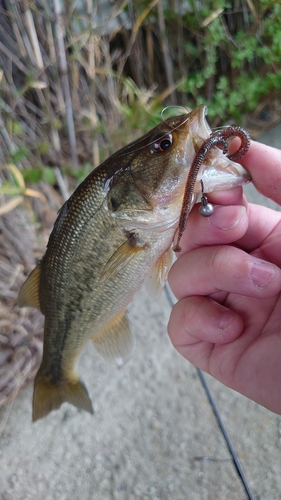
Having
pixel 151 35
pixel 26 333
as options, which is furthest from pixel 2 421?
pixel 151 35

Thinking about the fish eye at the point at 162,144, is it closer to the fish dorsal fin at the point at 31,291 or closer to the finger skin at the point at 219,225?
the finger skin at the point at 219,225

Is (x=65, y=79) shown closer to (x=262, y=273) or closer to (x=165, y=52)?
(x=165, y=52)

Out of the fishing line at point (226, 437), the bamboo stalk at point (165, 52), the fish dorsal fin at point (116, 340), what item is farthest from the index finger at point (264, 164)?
the bamboo stalk at point (165, 52)

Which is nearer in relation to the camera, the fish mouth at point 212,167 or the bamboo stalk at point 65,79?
the fish mouth at point 212,167

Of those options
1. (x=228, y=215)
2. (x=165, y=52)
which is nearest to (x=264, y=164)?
(x=228, y=215)

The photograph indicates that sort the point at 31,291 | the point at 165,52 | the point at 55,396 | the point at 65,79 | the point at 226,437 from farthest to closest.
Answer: the point at 165,52 < the point at 65,79 < the point at 226,437 < the point at 55,396 < the point at 31,291

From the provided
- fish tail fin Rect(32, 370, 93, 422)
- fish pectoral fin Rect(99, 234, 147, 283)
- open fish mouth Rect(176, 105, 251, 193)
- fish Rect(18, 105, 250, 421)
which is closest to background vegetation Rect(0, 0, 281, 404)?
fish tail fin Rect(32, 370, 93, 422)

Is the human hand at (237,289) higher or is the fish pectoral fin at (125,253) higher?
the fish pectoral fin at (125,253)
